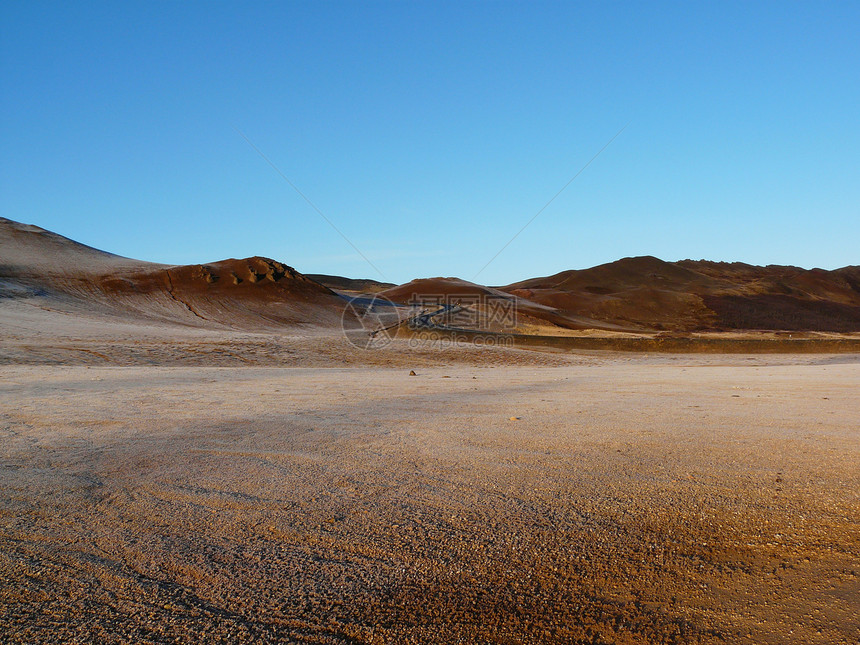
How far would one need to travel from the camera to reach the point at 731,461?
4.99 metres

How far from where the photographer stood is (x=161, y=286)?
41.2 m

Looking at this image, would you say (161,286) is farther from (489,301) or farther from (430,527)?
(430,527)

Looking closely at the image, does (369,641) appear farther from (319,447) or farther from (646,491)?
(319,447)

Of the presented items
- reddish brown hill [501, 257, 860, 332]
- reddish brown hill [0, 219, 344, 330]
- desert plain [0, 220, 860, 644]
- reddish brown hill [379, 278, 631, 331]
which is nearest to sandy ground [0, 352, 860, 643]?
desert plain [0, 220, 860, 644]

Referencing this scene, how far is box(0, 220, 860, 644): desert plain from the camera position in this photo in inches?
103

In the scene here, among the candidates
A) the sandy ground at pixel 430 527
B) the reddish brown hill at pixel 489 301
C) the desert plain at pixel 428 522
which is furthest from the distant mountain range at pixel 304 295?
the sandy ground at pixel 430 527

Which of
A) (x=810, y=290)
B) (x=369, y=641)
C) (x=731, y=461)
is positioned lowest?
(x=369, y=641)

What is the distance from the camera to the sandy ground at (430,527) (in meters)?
2.60

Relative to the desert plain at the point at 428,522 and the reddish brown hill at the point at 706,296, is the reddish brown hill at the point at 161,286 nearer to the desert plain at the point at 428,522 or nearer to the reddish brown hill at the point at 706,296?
the desert plain at the point at 428,522

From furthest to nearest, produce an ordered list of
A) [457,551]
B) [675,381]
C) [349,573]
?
[675,381] → [457,551] → [349,573]

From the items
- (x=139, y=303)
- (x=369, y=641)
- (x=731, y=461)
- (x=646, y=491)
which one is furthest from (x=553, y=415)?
(x=139, y=303)

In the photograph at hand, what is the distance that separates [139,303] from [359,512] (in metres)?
37.4

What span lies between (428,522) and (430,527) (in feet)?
0.27

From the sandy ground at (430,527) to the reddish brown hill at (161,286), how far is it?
28760 millimetres
